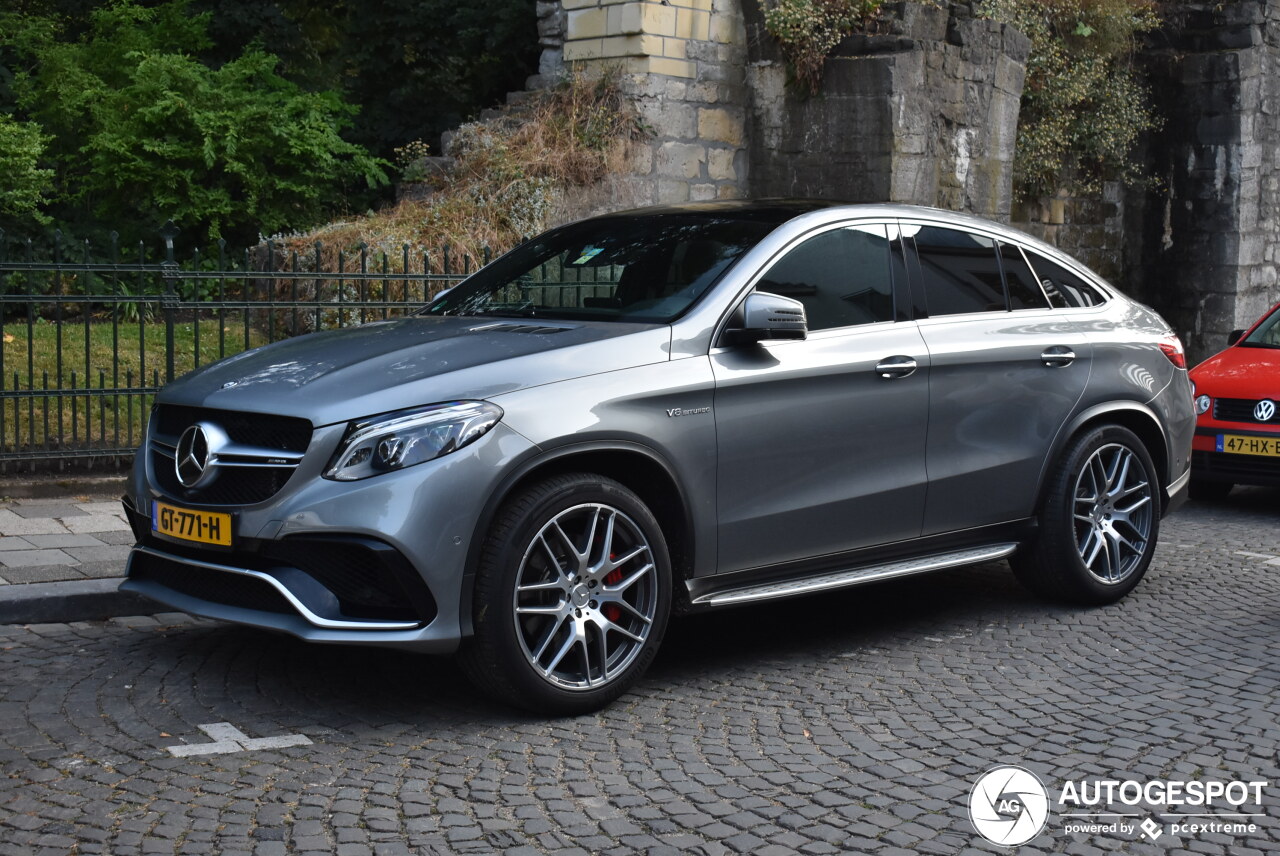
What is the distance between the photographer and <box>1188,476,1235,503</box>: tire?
34.6 ft

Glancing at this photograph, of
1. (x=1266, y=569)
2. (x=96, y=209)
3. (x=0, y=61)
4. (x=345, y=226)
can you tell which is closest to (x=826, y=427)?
(x=1266, y=569)

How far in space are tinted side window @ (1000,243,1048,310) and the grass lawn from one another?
4.91 meters

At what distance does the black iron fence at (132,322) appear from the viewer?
885 centimetres

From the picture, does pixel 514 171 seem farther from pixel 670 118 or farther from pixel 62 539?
pixel 62 539

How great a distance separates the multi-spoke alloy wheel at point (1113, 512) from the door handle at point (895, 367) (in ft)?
3.75

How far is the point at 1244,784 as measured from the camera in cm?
446

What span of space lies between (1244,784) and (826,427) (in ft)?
6.37

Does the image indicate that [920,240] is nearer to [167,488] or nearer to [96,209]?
[167,488]

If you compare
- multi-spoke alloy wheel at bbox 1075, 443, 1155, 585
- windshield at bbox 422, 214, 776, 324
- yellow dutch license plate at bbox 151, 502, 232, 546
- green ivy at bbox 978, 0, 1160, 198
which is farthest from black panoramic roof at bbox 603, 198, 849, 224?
green ivy at bbox 978, 0, 1160, 198

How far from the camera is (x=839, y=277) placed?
5980mm

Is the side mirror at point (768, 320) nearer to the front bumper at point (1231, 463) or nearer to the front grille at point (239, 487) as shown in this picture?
the front grille at point (239, 487)

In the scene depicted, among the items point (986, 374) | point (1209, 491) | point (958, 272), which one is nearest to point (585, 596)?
point (986, 374)

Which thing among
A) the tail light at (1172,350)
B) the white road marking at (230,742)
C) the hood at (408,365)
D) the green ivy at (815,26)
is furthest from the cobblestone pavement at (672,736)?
the green ivy at (815,26)

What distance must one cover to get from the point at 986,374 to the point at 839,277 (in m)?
0.82
